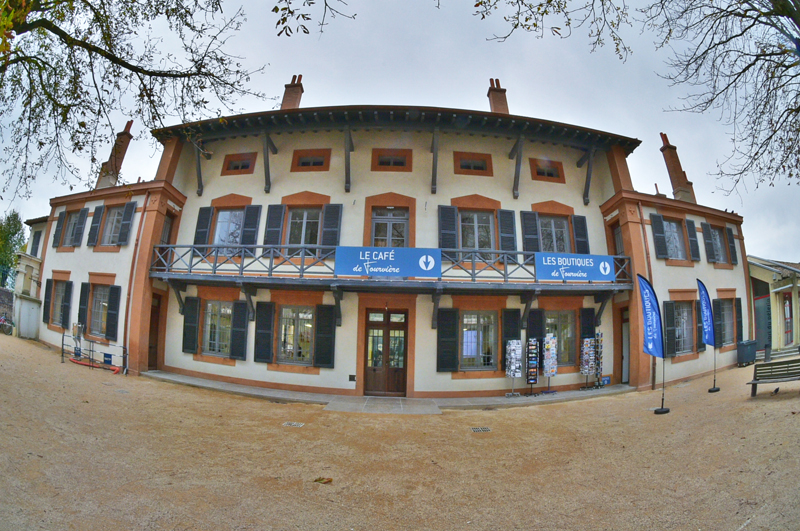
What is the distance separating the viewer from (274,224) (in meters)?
11.9

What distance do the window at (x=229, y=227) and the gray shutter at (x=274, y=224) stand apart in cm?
117

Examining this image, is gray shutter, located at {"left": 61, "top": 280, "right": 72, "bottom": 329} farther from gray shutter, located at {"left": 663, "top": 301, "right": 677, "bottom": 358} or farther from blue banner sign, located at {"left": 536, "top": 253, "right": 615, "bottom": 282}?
gray shutter, located at {"left": 663, "top": 301, "right": 677, "bottom": 358}

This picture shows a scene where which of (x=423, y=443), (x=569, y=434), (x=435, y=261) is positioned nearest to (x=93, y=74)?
(x=435, y=261)

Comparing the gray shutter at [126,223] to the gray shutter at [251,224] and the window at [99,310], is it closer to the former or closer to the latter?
the window at [99,310]

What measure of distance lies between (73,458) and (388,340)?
754cm

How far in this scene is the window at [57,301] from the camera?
14547 mm

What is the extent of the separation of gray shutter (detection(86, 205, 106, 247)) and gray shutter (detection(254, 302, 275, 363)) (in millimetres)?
7424

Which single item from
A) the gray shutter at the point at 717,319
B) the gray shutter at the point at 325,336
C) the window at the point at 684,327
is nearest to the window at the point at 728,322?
the gray shutter at the point at 717,319

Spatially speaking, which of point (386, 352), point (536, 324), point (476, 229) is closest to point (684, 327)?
point (536, 324)

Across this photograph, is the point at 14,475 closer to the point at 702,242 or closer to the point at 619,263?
the point at 619,263

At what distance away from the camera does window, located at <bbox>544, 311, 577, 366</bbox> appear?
11734 mm

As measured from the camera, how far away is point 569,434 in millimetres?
7328

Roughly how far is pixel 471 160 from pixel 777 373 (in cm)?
957

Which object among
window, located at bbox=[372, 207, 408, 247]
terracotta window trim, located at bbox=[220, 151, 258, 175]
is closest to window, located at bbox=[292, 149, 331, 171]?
terracotta window trim, located at bbox=[220, 151, 258, 175]
